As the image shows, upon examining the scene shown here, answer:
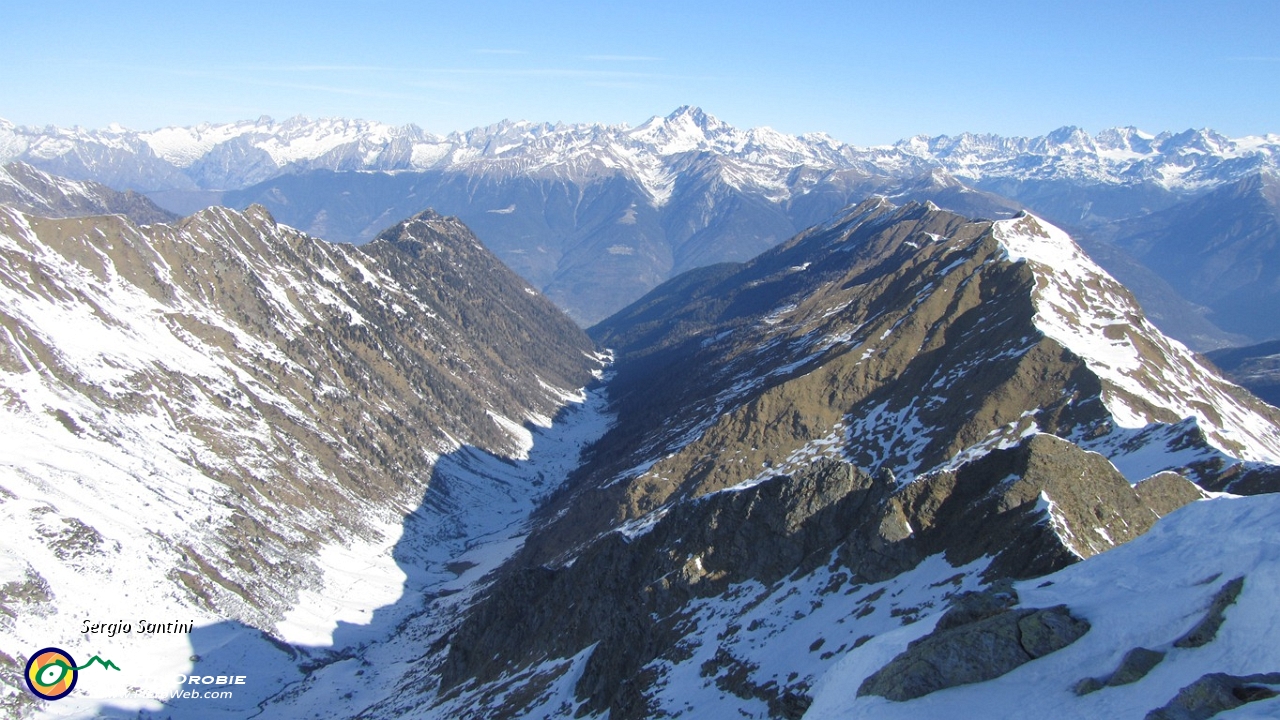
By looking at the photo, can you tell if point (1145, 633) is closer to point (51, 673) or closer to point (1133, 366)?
point (1133, 366)

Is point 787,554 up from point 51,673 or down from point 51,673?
down

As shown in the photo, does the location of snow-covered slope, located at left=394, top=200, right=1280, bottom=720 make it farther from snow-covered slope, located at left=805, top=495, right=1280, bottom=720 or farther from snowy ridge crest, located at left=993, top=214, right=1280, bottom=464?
snow-covered slope, located at left=805, top=495, right=1280, bottom=720

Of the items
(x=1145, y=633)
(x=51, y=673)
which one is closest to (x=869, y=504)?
(x=1145, y=633)

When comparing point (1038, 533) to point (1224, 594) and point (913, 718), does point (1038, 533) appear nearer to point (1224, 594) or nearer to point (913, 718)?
point (1224, 594)

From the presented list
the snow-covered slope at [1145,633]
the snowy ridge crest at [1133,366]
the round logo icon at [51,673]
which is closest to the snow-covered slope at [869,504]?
the snowy ridge crest at [1133,366]

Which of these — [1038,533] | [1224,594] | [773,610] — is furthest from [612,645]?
[1224,594]

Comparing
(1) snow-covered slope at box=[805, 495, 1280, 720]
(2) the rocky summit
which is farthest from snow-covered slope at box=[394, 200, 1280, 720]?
(1) snow-covered slope at box=[805, 495, 1280, 720]

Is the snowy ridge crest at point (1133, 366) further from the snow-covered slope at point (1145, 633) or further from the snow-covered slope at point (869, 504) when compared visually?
the snow-covered slope at point (1145, 633)

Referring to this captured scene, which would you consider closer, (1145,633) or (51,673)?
(1145,633)
